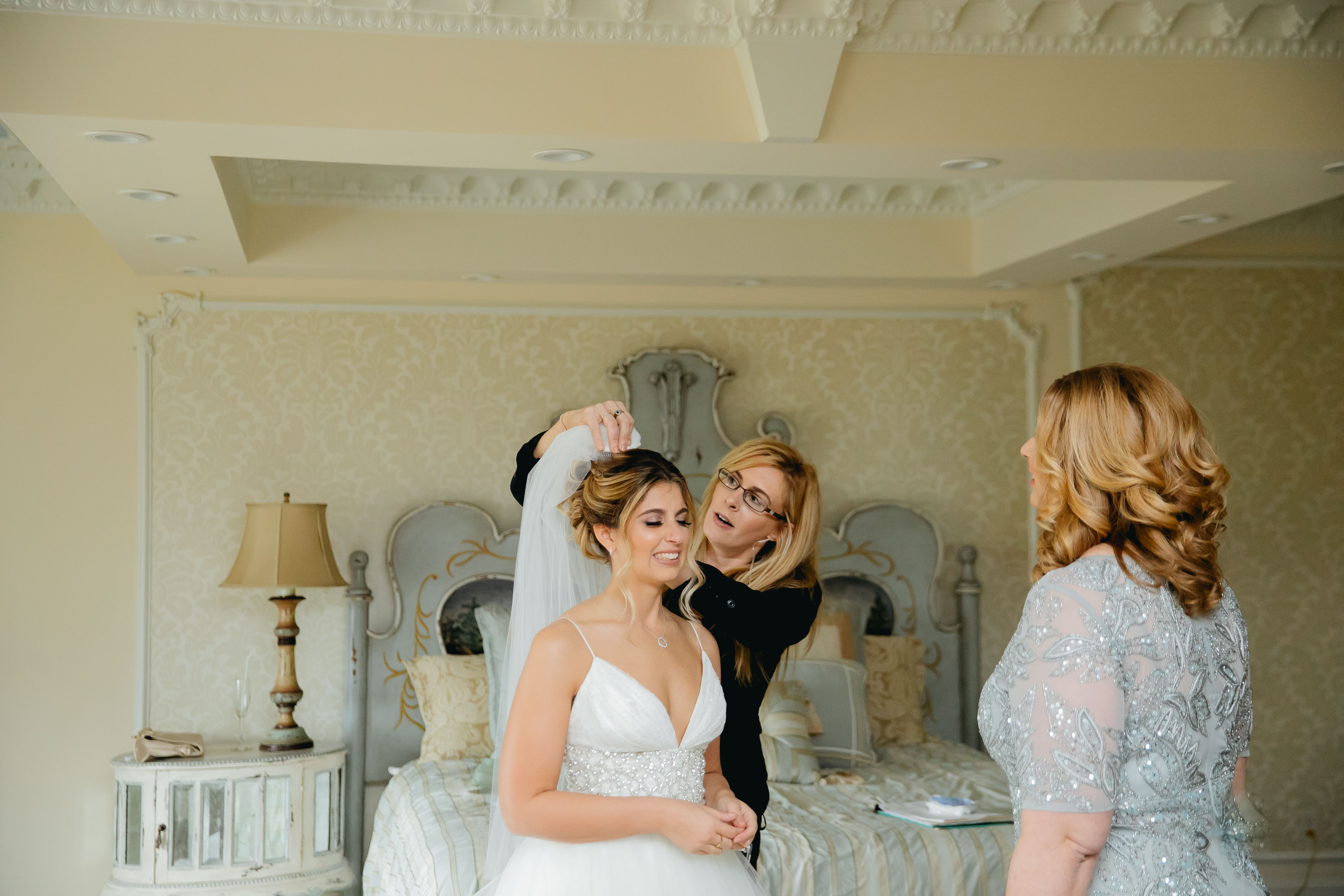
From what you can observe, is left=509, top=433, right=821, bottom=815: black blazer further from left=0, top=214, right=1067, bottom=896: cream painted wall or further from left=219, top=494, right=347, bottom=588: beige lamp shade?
left=0, top=214, right=1067, bottom=896: cream painted wall

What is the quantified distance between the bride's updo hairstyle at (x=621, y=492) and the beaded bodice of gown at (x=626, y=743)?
190 millimetres

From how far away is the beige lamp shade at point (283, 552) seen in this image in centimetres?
443

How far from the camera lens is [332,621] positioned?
4910 millimetres

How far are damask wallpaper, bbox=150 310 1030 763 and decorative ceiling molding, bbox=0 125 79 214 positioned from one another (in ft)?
2.24

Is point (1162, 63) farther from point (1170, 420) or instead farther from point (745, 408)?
point (745, 408)

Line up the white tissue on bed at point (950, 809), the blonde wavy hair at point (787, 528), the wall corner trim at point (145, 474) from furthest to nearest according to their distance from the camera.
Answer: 1. the wall corner trim at point (145, 474)
2. the white tissue on bed at point (950, 809)
3. the blonde wavy hair at point (787, 528)

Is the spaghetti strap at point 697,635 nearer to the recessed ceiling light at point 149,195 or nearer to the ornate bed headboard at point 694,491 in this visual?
the recessed ceiling light at point 149,195

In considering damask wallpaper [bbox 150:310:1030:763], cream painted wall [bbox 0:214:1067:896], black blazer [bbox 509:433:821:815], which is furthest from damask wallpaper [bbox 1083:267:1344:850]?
black blazer [bbox 509:433:821:815]

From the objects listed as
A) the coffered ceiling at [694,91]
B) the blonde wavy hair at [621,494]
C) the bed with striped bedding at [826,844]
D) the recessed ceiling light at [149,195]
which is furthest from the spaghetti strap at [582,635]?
the recessed ceiling light at [149,195]

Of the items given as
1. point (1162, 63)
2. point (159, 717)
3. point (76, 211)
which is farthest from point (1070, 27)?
point (159, 717)

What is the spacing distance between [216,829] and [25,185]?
8.64 ft

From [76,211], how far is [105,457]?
3.32 ft

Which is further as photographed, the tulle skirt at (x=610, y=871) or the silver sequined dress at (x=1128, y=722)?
the tulle skirt at (x=610, y=871)

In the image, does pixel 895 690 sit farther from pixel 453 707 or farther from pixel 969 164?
pixel 969 164
